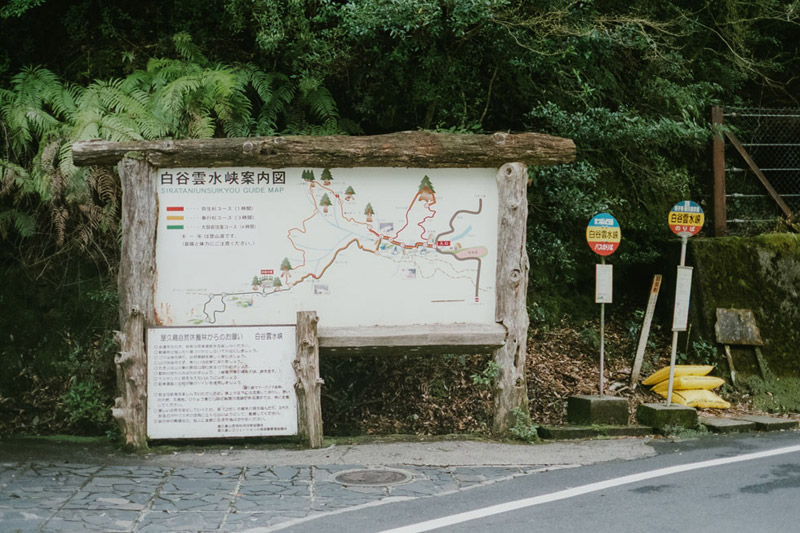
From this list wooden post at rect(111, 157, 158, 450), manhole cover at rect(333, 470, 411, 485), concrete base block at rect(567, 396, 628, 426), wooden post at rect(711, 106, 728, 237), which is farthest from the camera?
wooden post at rect(711, 106, 728, 237)

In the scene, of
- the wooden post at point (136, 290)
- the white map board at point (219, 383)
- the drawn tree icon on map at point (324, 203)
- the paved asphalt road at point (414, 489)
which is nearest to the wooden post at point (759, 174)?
the paved asphalt road at point (414, 489)

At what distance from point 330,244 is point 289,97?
9.79 ft

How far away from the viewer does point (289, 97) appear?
9914mm

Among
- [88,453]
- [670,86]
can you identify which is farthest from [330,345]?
[670,86]

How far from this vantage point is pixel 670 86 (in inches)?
439

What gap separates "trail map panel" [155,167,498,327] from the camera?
25.0 feet

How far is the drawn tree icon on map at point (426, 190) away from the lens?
7848mm

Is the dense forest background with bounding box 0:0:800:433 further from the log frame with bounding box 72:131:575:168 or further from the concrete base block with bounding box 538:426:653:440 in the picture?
the concrete base block with bounding box 538:426:653:440

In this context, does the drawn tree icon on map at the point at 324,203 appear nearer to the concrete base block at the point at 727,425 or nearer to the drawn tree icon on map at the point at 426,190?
the drawn tree icon on map at the point at 426,190

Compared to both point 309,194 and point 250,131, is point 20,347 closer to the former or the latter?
point 250,131

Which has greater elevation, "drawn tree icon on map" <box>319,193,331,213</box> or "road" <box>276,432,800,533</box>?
"drawn tree icon on map" <box>319,193,331,213</box>

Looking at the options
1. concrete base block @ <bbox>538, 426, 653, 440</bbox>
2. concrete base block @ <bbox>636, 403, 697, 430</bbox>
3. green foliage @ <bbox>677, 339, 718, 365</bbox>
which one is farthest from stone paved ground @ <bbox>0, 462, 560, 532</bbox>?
green foliage @ <bbox>677, 339, 718, 365</bbox>

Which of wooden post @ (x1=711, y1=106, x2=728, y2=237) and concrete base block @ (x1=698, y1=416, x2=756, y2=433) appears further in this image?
wooden post @ (x1=711, y1=106, x2=728, y2=237)

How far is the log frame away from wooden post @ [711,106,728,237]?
4.60 meters
